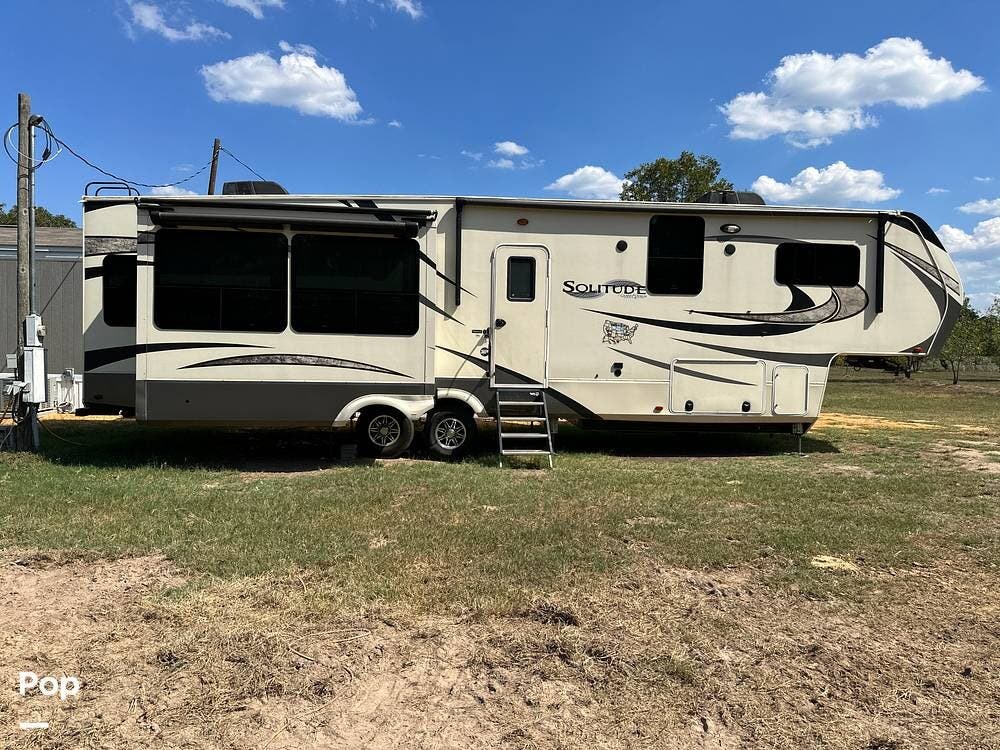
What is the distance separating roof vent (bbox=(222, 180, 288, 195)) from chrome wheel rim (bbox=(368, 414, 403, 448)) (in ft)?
9.87

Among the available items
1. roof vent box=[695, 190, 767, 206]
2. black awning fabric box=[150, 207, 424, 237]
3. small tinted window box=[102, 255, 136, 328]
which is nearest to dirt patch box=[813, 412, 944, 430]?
roof vent box=[695, 190, 767, 206]

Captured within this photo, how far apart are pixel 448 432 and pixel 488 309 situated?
5.27ft

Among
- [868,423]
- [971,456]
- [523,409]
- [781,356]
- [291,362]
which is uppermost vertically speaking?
[781,356]

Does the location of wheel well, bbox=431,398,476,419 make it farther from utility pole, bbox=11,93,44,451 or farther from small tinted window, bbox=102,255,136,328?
utility pole, bbox=11,93,44,451

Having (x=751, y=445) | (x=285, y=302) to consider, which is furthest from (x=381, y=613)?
(x=751, y=445)

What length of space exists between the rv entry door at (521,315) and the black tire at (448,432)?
0.65 metres

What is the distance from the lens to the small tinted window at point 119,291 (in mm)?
7742

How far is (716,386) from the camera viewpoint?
8.40m

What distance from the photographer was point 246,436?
961 cm

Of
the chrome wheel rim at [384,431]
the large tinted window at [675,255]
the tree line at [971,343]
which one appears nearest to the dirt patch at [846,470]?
the large tinted window at [675,255]

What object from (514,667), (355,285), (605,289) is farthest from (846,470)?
(355,285)

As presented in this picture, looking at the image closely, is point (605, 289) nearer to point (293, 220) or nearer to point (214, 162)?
point (293, 220)

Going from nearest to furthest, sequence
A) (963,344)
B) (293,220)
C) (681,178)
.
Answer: (293,220) < (681,178) < (963,344)

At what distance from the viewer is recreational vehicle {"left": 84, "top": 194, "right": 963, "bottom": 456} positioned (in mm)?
7312
